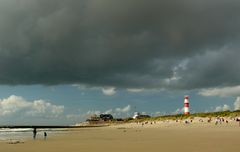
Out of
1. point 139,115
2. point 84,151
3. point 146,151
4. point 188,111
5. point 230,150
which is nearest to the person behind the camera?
point 230,150

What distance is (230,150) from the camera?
19.1 m

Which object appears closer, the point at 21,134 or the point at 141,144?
the point at 141,144

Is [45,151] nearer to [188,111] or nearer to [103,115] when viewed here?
[188,111]

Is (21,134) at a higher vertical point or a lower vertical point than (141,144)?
lower

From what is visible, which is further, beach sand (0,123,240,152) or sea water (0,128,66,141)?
sea water (0,128,66,141)

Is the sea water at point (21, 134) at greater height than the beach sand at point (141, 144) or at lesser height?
lesser

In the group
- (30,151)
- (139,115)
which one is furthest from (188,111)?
(30,151)

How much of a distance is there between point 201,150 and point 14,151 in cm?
1388

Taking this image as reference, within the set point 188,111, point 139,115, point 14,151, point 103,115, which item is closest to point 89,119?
point 103,115

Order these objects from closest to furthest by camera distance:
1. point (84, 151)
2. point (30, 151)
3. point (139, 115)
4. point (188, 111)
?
Result: point (84, 151) < point (30, 151) < point (188, 111) < point (139, 115)

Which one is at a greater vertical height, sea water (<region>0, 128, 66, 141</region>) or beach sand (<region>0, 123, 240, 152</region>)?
beach sand (<region>0, 123, 240, 152</region>)

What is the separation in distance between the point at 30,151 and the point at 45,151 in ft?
4.81

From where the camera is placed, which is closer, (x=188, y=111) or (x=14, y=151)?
(x=14, y=151)

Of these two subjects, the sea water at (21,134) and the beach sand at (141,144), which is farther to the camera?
the sea water at (21,134)
